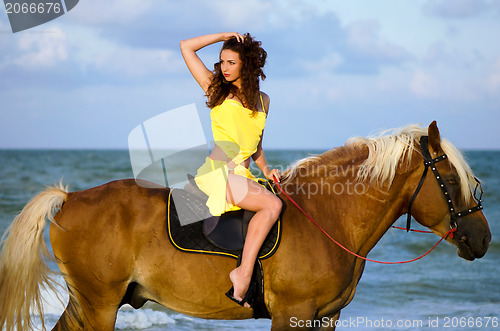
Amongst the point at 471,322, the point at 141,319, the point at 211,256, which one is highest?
the point at 211,256

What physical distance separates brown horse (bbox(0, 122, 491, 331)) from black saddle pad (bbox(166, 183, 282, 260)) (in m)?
0.05

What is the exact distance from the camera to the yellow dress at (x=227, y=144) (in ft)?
11.1

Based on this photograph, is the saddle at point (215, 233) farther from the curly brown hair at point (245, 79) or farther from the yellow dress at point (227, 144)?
the curly brown hair at point (245, 79)

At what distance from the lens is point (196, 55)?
3.63 metres

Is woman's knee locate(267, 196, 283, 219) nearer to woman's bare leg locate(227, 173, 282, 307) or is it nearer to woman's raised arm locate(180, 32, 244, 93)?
woman's bare leg locate(227, 173, 282, 307)

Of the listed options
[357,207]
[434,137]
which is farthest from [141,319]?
[434,137]

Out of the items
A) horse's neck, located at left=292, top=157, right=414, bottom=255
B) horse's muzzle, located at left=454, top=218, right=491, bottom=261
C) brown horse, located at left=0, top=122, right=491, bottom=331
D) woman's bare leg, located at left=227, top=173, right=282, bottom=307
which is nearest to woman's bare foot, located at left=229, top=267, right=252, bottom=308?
woman's bare leg, located at left=227, top=173, right=282, bottom=307

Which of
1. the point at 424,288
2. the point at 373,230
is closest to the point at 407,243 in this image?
the point at 424,288

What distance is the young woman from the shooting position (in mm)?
3256

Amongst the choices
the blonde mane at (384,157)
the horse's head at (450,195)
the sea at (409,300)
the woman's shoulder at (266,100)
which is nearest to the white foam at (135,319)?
the sea at (409,300)

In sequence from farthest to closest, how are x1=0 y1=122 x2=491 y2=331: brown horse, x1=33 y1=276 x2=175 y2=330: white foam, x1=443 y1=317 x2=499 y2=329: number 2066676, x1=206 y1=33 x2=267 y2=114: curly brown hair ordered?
x1=33 y1=276 x2=175 y2=330: white foam < x1=443 y1=317 x2=499 y2=329: number 2066676 < x1=206 y1=33 x2=267 y2=114: curly brown hair < x1=0 y1=122 x2=491 y2=331: brown horse

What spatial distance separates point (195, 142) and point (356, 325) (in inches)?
→ 146

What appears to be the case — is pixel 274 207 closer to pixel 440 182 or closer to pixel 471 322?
pixel 440 182

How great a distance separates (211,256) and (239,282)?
0.96 ft
